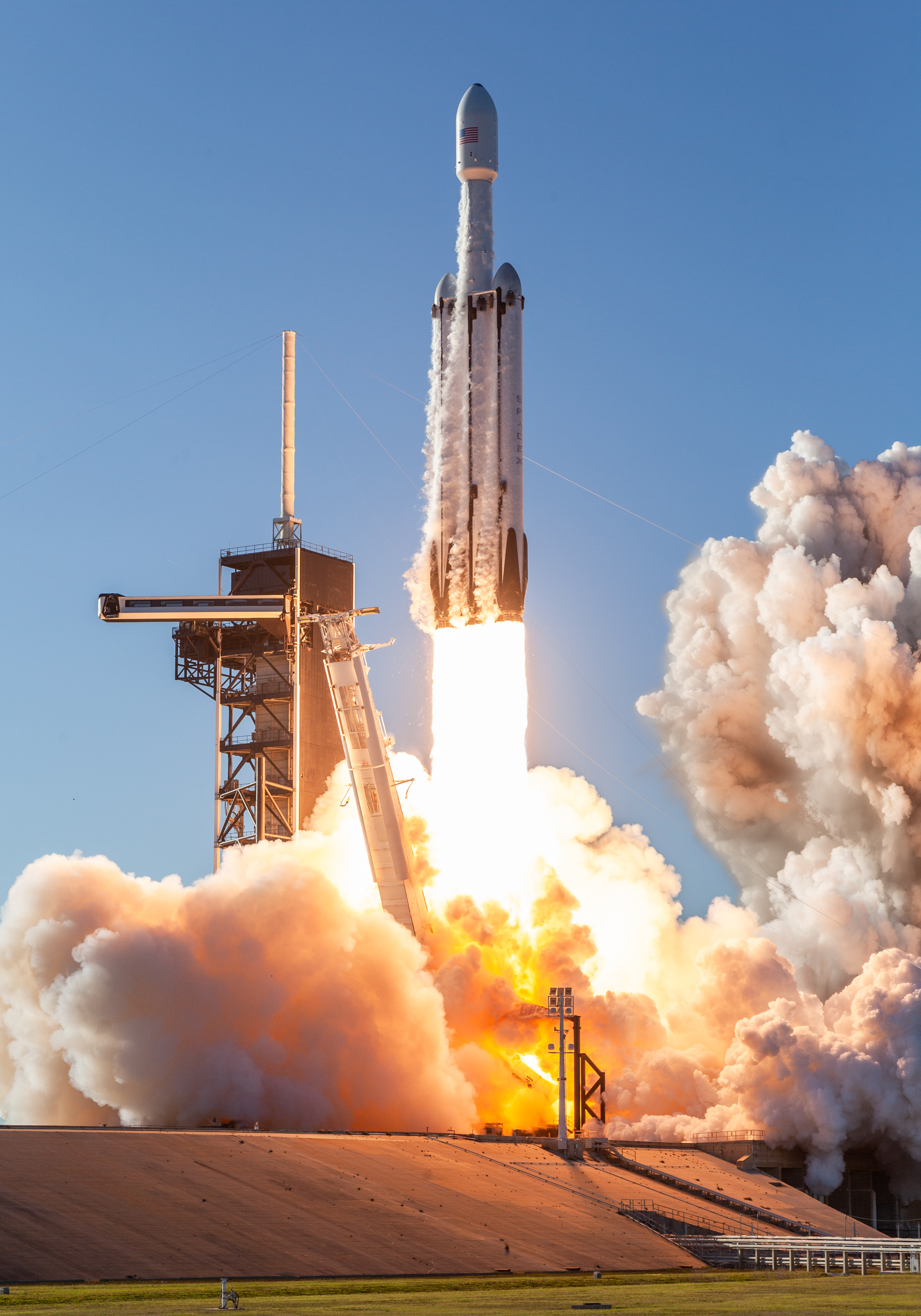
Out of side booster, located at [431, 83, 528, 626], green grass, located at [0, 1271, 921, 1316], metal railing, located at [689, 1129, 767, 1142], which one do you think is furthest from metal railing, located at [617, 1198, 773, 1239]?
side booster, located at [431, 83, 528, 626]

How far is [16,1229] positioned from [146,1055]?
2053 centimetres

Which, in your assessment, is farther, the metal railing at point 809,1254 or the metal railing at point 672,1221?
the metal railing at point 672,1221

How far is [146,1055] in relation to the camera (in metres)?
66.9

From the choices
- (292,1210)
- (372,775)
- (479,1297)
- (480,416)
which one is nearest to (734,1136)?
(372,775)

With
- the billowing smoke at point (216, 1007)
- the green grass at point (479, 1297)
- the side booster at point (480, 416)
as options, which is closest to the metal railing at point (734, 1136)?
the billowing smoke at point (216, 1007)

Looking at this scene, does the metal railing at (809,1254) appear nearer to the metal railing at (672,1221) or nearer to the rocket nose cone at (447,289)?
the metal railing at (672,1221)

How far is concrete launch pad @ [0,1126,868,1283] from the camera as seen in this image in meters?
47.2

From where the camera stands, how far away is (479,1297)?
44312 mm

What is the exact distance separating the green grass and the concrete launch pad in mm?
1750

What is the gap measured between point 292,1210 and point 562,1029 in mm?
19967

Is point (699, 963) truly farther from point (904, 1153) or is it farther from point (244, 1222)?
point (244, 1222)

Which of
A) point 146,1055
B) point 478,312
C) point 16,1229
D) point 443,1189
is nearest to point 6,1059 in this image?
point 146,1055

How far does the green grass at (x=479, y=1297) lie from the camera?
130 ft

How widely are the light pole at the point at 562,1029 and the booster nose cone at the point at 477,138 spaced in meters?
32.1
